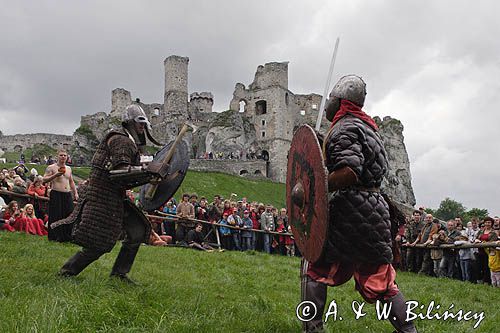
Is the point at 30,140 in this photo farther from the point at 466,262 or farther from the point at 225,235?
the point at 466,262

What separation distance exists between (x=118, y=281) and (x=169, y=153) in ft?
5.03

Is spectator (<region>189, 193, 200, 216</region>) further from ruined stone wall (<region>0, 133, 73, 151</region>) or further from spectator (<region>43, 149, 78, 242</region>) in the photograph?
ruined stone wall (<region>0, 133, 73, 151</region>)

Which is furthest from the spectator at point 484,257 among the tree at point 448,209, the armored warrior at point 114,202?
the tree at point 448,209

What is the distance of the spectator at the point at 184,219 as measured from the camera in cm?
1317

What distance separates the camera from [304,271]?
13.9 ft

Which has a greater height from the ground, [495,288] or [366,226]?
[366,226]

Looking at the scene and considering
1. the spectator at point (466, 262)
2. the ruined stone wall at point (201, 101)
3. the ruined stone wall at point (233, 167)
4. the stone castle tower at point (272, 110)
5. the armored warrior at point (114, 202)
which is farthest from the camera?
the ruined stone wall at point (201, 101)

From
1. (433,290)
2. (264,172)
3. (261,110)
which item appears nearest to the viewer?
A: (433,290)

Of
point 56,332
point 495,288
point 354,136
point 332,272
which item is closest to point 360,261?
point 332,272

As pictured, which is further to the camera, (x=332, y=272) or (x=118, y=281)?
(x=118, y=281)

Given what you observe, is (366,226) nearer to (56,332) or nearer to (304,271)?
(304,271)

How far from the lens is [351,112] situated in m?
4.16

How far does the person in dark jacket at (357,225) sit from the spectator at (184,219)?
30.5 feet

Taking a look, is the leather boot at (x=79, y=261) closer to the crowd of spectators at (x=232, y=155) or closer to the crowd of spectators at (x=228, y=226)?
the crowd of spectators at (x=228, y=226)
